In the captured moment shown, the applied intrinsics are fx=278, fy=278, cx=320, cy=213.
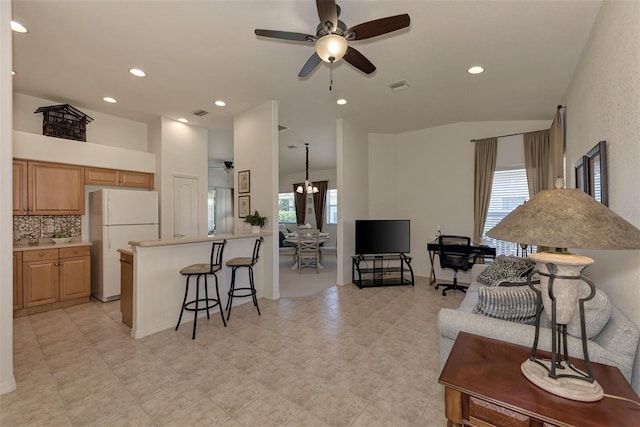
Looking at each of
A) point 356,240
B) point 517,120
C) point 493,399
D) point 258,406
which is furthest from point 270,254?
point 517,120

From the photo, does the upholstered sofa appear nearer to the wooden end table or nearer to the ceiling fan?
the wooden end table

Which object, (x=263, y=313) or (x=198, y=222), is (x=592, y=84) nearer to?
(x=263, y=313)

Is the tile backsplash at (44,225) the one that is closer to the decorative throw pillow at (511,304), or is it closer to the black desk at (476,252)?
the decorative throw pillow at (511,304)

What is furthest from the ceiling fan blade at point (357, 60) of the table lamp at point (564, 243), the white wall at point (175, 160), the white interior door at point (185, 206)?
the white interior door at point (185, 206)

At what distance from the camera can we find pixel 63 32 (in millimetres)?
2629

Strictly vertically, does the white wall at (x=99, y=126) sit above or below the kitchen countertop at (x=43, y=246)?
above

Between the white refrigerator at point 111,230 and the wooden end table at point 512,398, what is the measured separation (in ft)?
15.7

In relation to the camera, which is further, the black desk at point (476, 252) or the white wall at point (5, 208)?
the black desk at point (476, 252)

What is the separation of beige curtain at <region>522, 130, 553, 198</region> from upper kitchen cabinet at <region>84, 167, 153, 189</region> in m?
6.54

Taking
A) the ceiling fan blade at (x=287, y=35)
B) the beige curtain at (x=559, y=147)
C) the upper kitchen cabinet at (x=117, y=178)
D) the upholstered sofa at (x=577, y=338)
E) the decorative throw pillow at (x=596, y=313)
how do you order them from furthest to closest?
the upper kitchen cabinet at (x=117, y=178) < the beige curtain at (x=559, y=147) < the ceiling fan blade at (x=287, y=35) < the decorative throw pillow at (x=596, y=313) < the upholstered sofa at (x=577, y=338)

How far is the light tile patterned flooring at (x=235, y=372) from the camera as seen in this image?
6.13 feet

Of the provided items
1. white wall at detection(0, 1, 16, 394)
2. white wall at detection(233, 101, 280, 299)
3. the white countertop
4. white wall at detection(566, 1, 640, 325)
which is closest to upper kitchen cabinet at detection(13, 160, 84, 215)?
the white countertop

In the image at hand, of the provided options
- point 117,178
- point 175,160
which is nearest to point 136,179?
point 117,178

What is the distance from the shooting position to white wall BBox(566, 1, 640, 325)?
1.54 m
